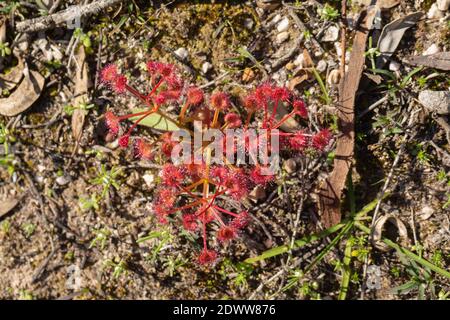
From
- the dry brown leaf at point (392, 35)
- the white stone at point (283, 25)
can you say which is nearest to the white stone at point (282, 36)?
the white stone at point (283, 25)

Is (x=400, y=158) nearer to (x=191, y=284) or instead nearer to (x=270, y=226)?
(x=270, y=226)

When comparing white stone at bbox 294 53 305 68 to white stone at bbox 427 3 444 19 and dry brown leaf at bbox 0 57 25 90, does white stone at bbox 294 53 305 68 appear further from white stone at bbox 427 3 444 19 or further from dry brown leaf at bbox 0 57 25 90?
dry brown leaf at bbox 0 57 25 90

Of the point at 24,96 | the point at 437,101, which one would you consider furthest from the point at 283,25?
the point at 24,96

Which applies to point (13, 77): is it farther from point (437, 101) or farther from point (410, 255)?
point (410, 255)

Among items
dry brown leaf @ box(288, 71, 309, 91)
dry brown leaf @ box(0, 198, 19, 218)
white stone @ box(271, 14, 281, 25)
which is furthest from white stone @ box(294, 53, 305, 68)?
dry brown leaf @ box(0, 198, 19, 218)

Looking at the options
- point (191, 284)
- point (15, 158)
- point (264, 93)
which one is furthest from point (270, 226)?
point (15, 158)

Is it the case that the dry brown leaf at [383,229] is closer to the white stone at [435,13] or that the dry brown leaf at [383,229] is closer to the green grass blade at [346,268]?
the green grass blade at [346,268]
